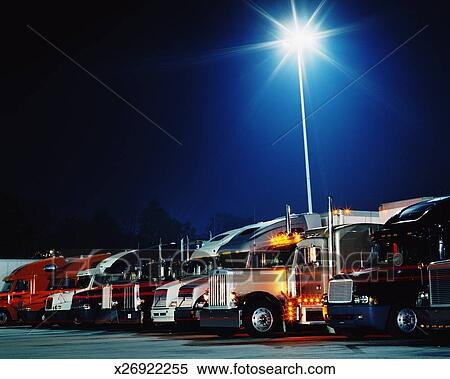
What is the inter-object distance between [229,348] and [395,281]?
12.5 ft

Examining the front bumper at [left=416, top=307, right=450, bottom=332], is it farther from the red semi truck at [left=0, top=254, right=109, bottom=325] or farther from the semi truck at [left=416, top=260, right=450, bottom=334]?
the red semi truck at [left=0, top=254, right=109, bottom=325]

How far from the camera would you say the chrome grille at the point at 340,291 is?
56.8 feet

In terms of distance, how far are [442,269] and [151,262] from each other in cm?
1233

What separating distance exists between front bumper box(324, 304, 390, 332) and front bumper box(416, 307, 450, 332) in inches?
41.0

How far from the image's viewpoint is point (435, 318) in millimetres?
15273

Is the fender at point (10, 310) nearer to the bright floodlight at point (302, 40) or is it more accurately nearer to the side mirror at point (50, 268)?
the side mirror at point (50, 268)

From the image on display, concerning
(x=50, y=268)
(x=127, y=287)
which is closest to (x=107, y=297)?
(x=127, y=287)

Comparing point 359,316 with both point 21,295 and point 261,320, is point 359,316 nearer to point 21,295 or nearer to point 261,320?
point 261,320

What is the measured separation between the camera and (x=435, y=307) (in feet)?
50.7

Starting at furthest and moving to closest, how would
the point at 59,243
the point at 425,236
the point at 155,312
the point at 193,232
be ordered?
1. the point at 193,232
2. the point at 59,243
3. the point at 155,312
4. the point at 425,236

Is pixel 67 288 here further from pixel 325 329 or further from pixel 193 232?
pixel 193 232

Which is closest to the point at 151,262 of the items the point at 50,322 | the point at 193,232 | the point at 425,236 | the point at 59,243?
the point at 50,322

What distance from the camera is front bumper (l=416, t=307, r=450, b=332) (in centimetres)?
1505

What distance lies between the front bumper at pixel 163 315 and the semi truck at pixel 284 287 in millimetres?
2454
